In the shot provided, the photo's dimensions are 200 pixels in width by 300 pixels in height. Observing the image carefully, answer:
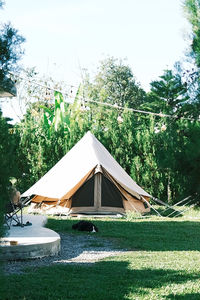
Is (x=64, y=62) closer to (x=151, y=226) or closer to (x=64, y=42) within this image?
(x=64, y=42)

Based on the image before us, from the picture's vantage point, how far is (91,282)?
4.31 meters

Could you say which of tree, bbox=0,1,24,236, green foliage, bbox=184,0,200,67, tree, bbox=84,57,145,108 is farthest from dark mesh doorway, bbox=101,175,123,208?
tree, bbox=84,57,145,108

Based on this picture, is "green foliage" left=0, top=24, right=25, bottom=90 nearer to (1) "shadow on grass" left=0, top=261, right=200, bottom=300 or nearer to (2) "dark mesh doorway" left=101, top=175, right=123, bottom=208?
(1) "shadow on grass" left=0, top=261, right=200, bottom=300

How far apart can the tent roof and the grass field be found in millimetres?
4047

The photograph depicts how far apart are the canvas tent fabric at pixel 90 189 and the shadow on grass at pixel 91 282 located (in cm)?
602

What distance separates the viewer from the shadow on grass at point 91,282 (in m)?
3.88

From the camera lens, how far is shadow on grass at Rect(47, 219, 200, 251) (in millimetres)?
6707

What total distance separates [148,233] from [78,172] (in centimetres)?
369

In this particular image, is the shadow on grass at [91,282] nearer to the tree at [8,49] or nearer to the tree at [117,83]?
the tree at [8,49]

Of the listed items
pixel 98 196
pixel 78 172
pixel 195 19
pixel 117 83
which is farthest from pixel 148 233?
pixel 117 83

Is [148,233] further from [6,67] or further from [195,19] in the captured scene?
[195,19]

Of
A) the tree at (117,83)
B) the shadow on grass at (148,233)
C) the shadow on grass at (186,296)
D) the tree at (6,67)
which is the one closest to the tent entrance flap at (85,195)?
the shadow on grass at (148,233)

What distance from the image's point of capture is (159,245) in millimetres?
6715

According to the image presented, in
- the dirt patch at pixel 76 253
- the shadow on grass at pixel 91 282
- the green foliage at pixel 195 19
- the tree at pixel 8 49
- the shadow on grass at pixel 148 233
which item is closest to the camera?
the green foliage at pixel 195 19
